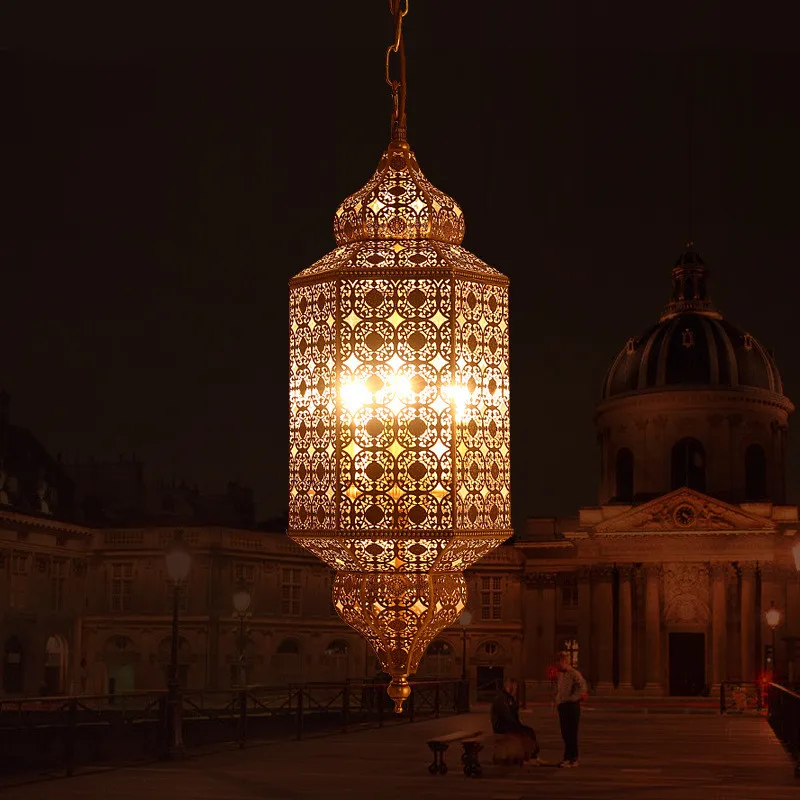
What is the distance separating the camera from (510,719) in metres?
23.9

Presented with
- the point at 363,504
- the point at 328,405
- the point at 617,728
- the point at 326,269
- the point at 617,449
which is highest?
the point at 617,449

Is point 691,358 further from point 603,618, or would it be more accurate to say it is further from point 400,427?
point 400,427

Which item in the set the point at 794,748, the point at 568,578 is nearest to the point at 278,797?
the point at 794,748

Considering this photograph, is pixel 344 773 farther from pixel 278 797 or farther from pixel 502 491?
pixel 502 491

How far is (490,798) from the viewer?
18922 millimetres

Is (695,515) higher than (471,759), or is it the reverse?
(695,515)

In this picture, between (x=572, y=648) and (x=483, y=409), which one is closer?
(x=483, y=409)

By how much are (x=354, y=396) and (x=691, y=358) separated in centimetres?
7385

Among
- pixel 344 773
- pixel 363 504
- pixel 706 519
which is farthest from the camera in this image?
pixel 706 519

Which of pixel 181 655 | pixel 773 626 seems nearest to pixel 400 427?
pixel 773 626

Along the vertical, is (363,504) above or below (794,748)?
above

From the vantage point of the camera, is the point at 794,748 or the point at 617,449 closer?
the point at 794,748

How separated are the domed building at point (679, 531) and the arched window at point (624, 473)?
3.0 inches

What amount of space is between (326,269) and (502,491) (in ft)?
4.01
